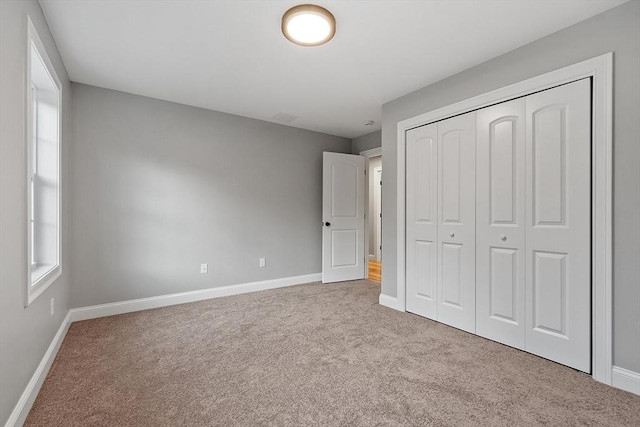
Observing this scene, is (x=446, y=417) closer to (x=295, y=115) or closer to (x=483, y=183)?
(x=483, y=183)

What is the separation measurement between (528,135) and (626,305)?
132 centimetres

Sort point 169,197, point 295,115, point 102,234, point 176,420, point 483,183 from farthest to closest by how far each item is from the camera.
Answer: point 295,115
point 169,197
point 102,234
point 483,183
point 176,420

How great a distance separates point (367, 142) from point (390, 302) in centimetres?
276

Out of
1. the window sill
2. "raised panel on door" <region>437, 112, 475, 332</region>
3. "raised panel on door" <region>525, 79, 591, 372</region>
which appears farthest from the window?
"raised panel on door" <region>525, 79, 591, 372</region>

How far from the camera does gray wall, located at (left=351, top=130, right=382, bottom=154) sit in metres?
4.93

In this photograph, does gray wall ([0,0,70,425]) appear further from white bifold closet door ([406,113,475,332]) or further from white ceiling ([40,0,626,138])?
white bifold closet door ([406,113,475,332])

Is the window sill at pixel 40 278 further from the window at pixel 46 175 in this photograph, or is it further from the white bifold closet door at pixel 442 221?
the white bifold closet door at pixel 442 221

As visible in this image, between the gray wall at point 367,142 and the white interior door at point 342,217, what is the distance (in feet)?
0.85

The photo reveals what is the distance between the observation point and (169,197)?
12.0 ft

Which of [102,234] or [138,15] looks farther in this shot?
[102,234]

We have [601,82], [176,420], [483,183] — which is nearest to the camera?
[176,420]

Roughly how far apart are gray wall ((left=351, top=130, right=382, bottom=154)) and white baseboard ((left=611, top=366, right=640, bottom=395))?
12.3ft

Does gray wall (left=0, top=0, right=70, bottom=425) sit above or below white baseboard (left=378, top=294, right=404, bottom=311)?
above

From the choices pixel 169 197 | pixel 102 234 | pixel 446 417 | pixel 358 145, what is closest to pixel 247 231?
pixel 169 197
